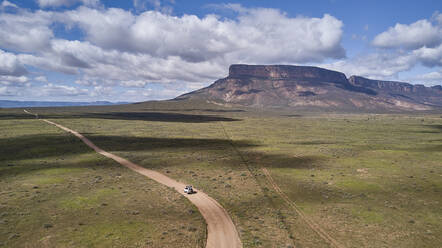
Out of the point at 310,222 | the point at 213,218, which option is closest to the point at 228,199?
the point at 213,218

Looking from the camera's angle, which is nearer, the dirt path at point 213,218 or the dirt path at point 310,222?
the dirt path at point 213,218

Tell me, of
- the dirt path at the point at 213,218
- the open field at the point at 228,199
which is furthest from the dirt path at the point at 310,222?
the dirt path at the point at 213,218

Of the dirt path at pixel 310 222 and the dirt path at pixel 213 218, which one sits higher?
the dirt path at pixel 213 218

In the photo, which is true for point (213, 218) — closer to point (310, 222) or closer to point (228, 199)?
point (228, 199)

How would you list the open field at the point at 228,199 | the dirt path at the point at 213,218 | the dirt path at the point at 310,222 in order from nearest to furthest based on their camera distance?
1. the dirt path at the point at 213,218
2. the dirt path at the point at 310,222
3. the open field at the point at 228,199

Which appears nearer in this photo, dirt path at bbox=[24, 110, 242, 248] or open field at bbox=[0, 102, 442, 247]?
dirt path at bbox=[24, 110, 242, 248]

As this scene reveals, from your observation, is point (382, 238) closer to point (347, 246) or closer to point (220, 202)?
point (347, 246)

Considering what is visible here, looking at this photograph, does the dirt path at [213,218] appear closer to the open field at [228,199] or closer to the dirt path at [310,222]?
the open field at [228,199]

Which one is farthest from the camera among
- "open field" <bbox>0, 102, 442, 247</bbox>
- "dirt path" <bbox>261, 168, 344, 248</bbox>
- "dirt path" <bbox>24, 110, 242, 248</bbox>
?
"open field" <bbox>0, 102, 442, 247</bbox>

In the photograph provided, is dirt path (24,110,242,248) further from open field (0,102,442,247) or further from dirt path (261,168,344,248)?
dirt path (261,168,344,248)

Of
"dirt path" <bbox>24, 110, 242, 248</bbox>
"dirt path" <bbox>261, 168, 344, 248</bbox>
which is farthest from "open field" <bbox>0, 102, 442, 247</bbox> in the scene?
"dirt path" <bbox>24, 110, 242, 248</bbox>

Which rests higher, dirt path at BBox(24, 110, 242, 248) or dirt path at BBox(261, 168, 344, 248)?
dirt path at BBox(24, 110, 242, 248)
